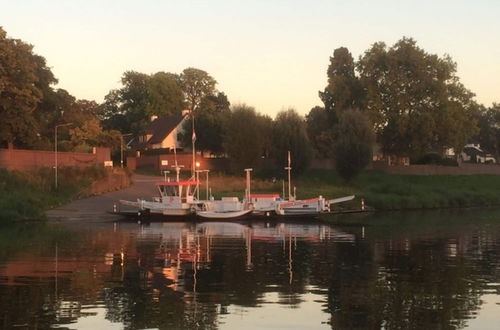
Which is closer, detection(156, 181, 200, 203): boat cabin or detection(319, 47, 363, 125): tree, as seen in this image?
detection(156, 181, 200, 203): boat cabin

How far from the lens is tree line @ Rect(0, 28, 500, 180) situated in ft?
263

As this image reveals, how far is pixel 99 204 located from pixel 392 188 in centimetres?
3531

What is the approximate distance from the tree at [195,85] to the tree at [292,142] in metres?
51.4

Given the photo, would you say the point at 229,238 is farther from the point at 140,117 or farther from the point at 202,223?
the point at 140,117

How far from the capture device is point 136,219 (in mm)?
66312

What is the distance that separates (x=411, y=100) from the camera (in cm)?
11125

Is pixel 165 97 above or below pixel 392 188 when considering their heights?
above

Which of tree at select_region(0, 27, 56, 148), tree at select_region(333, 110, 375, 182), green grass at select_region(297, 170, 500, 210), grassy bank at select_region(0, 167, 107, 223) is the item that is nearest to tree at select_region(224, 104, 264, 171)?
green grass at select_region(297, 170, 500, 210)

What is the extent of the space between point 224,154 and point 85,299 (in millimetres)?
89752

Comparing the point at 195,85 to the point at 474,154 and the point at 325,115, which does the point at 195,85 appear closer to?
the point at 325,115

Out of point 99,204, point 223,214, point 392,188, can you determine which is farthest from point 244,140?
point 223,214

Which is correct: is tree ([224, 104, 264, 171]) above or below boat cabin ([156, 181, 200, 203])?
above

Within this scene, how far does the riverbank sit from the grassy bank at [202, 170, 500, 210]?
12.1 meters

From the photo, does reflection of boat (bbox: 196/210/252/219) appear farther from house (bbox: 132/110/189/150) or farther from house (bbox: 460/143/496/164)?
house (bbox: 460/143/496/164)
